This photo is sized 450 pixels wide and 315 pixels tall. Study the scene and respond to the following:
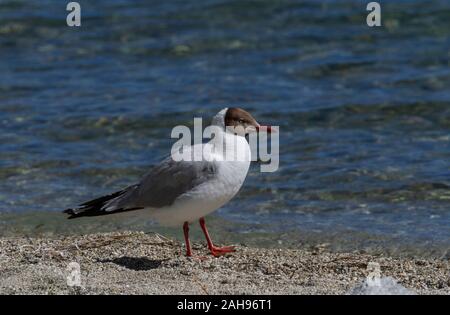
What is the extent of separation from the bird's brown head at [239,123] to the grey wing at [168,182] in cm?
38

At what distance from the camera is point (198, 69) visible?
14289 mm

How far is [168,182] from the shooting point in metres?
7.42

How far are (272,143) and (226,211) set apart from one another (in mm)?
2019

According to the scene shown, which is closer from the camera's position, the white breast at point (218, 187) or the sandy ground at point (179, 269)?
the sandy ground at point (179, 269)

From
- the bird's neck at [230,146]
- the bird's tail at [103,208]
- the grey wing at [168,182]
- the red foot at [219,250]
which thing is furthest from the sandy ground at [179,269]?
the bird's neck at [230,146]

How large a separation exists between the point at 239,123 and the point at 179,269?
48.3 inches

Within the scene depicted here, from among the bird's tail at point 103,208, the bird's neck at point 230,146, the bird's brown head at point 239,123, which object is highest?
the bird's brown head at point 239,123

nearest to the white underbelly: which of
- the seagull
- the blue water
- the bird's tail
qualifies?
the seagull

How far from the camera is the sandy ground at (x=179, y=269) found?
6.57 m

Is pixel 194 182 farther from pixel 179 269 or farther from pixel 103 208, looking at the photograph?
pixel 103 208

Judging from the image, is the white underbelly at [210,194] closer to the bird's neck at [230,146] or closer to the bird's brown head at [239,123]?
the bird's neck at [230,146]

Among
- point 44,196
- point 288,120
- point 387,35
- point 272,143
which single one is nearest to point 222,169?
point 44,196
